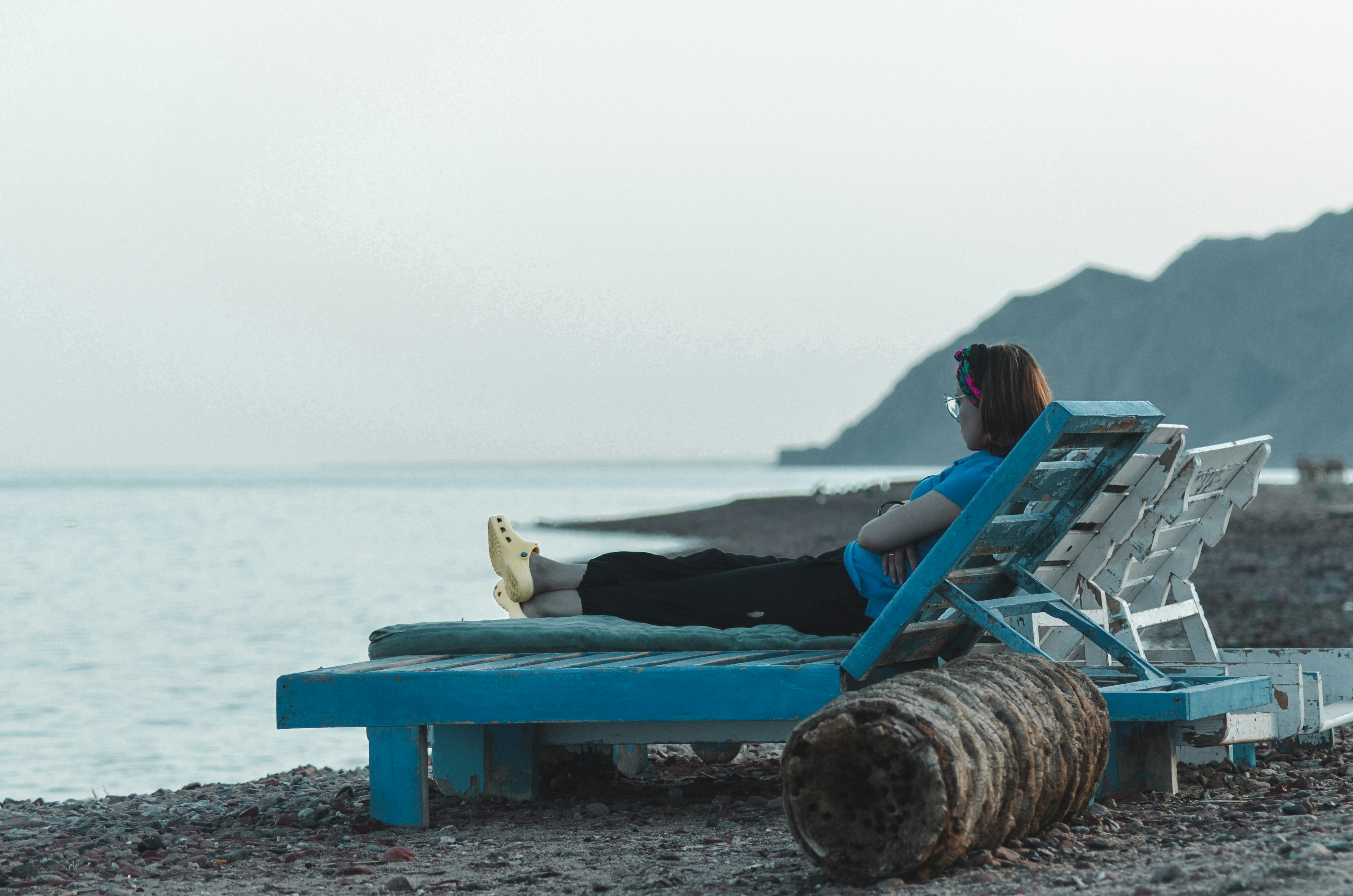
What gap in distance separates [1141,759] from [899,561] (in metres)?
0.92

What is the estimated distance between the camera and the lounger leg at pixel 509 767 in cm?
459

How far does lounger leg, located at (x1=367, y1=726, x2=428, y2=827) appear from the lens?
4.20 metres

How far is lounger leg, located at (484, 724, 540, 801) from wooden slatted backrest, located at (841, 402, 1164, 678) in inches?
50.4

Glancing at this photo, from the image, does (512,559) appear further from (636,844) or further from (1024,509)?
(1024,509)

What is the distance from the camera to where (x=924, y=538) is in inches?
170

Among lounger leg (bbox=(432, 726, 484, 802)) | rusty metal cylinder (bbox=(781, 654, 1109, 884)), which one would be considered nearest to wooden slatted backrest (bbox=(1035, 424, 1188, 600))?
rusty metal cylinder (bbox=(781, 654, 1109, 884))

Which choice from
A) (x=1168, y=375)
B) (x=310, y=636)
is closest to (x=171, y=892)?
(x=310, y=636)

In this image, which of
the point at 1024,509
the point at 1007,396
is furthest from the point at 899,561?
the point at 1007,396

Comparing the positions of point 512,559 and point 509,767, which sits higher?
point 512,559

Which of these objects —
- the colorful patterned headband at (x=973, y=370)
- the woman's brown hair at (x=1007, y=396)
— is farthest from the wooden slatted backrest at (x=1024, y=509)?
the colorful patterned headband at (x=973, y=370)

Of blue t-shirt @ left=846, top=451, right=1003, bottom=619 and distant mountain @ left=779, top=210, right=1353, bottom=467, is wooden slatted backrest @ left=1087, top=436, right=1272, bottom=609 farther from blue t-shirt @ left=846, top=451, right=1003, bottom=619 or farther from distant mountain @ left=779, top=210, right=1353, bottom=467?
distant mountain @ left=779, top=210, right=1353, bottom=467

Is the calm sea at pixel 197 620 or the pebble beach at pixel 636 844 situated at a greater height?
the pebble beach at pixel 636 844

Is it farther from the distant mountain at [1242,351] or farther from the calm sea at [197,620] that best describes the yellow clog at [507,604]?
the distant mountain at [1242,351]

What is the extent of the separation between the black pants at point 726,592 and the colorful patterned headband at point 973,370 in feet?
2.28
